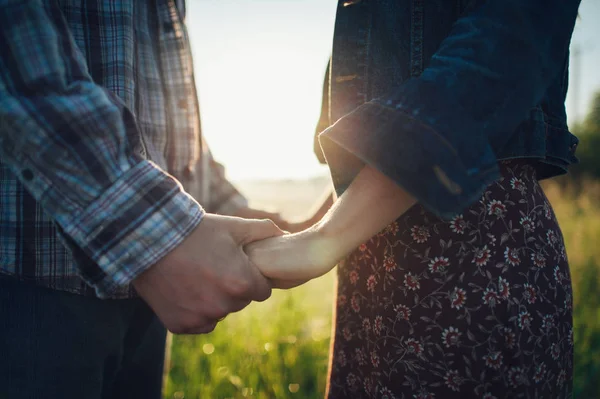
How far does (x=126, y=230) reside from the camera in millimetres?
762

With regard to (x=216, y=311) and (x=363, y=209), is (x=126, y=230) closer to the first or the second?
(x=216, y=311)

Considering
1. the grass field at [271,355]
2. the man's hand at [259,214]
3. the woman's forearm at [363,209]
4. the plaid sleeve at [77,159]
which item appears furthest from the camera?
the grass field at [271,355]

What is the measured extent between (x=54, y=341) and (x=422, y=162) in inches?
35.6

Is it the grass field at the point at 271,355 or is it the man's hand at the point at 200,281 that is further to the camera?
the grass field at the point at 271,355

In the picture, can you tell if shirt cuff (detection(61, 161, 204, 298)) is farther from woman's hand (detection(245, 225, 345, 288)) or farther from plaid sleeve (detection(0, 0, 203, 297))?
woman's hand (detection(245, 225, 345, 288))

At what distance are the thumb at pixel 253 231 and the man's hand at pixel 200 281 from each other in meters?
0.04

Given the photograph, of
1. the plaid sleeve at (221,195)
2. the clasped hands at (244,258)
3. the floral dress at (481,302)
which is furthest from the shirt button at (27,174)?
the plaid sleeve at (221,195)

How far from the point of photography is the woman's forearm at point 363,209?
0.83 metres

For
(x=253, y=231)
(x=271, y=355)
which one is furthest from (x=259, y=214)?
(x=271, y=355)

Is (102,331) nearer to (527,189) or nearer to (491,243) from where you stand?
(491,243)

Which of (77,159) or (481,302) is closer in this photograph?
(77,159)

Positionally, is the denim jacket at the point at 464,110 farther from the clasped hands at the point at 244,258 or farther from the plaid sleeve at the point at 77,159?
the plaid sleeve at the point at 77,159

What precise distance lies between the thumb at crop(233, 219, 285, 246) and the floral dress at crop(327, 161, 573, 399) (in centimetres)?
30

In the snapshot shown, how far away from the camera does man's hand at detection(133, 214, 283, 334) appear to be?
2.61 feet
